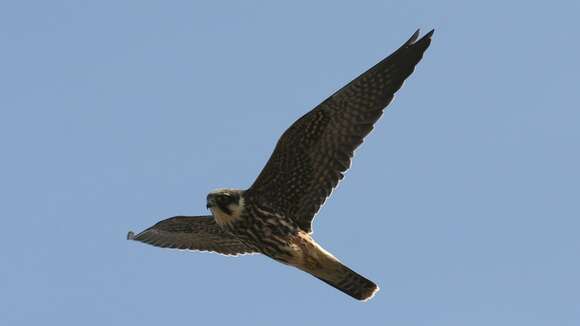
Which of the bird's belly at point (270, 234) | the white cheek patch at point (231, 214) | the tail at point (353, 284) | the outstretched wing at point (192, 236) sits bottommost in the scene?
the tail at point (353, 284)

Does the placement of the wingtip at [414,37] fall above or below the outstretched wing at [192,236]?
above

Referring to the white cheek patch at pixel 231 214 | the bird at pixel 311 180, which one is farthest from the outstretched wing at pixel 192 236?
the white cheek patch at pixel 231 214

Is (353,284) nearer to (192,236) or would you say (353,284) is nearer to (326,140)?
(326,140)

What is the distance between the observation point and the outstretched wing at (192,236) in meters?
17.6

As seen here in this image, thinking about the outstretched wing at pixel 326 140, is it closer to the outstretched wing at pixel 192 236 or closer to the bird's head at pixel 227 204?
the bird's head at pixel 227 204

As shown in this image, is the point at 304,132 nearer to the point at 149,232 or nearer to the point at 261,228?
the point at 261,228

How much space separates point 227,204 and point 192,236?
2.03 metres

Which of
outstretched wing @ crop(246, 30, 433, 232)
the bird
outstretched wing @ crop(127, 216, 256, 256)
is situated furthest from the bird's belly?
outstretched wing @ crop(127, 216, 256, 256)

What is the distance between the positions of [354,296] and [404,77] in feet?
10.1

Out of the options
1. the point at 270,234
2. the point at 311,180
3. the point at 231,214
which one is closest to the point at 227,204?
the point at 231,214

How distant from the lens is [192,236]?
17.9 m

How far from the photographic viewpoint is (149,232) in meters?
18.2

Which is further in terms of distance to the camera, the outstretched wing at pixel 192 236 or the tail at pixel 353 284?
the outstretched wing at pixel 192 236

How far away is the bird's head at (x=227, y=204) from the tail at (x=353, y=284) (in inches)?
53.3
